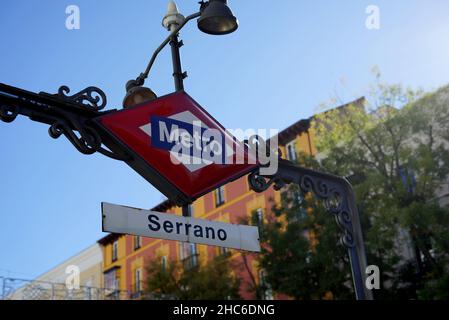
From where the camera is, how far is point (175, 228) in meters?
5.95

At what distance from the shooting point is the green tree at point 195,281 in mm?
32906

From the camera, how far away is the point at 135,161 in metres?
6.17

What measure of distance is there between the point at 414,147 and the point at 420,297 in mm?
6659

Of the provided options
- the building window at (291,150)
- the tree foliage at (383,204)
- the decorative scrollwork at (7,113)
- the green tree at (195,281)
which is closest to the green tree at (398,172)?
the tree foliage at (383,204)

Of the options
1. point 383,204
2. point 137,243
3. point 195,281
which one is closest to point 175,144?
point 383,204

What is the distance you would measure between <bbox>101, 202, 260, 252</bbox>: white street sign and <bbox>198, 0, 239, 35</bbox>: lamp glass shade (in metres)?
2.45

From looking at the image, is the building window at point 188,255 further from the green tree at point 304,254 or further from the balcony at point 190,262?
the green tree at point 304,254

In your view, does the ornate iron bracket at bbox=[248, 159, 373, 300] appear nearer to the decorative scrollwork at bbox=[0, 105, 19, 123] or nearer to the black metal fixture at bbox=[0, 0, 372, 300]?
the black metal fixture at bbox=[0, 0, 372, 300]

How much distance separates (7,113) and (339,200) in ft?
13.3

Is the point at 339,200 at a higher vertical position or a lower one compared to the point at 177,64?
lower

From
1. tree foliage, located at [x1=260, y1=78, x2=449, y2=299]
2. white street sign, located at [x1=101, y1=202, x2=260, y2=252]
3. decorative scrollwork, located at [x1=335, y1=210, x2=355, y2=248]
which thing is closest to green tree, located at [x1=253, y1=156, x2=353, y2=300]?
tree foliage, located at [x1=260, y1=78, x2=449, y2=299]

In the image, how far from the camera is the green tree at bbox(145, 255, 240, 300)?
32906 mm

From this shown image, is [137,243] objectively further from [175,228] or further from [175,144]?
[175,228]

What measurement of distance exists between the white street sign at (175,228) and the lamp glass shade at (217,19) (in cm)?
245
